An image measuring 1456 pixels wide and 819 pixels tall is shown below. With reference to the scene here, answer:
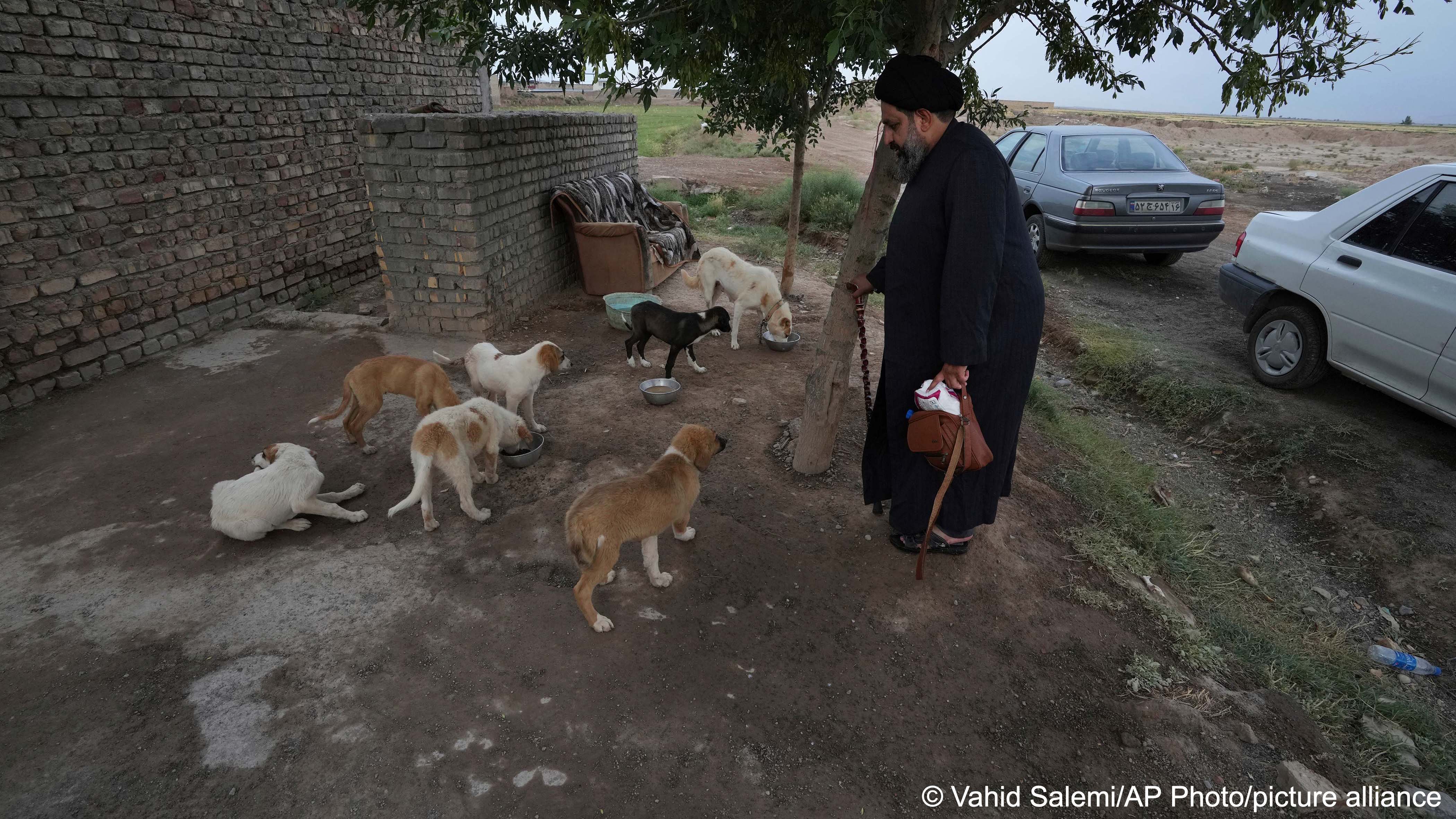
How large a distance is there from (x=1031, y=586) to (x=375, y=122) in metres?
6.14

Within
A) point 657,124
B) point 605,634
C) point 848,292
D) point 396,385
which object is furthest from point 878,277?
point 657,124

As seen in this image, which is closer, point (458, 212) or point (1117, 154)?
point (458, 212)

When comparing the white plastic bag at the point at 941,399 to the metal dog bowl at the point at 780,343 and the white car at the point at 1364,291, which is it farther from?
the white car at the point at 1364,291

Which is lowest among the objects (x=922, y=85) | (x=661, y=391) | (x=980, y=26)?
(x=661, y=391)

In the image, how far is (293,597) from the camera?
3129 millimetres

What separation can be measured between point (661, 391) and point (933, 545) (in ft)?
8.23

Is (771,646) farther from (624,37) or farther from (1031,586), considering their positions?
(624,37)

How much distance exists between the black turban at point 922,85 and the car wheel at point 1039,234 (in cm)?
732

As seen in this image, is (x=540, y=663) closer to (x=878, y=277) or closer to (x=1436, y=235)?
(x=878, y=277)

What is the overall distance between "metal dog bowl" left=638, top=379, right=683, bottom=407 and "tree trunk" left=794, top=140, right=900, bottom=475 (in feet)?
4.26

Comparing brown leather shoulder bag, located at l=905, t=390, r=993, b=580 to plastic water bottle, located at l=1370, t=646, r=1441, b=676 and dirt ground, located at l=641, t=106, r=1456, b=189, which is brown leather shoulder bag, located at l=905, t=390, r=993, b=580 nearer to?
plastic water bottle, located at l=1370, t=646, r=1441, b=676

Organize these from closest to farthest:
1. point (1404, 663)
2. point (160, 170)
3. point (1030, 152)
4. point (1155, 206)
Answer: point (1404, 663) → point (160, 170) → point (1155, 206) → point (1030, 152)

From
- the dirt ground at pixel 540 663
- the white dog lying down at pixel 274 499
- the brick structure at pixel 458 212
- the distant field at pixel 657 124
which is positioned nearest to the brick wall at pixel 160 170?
the dirt ground at pixel 540 663

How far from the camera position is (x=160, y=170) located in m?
5.76
